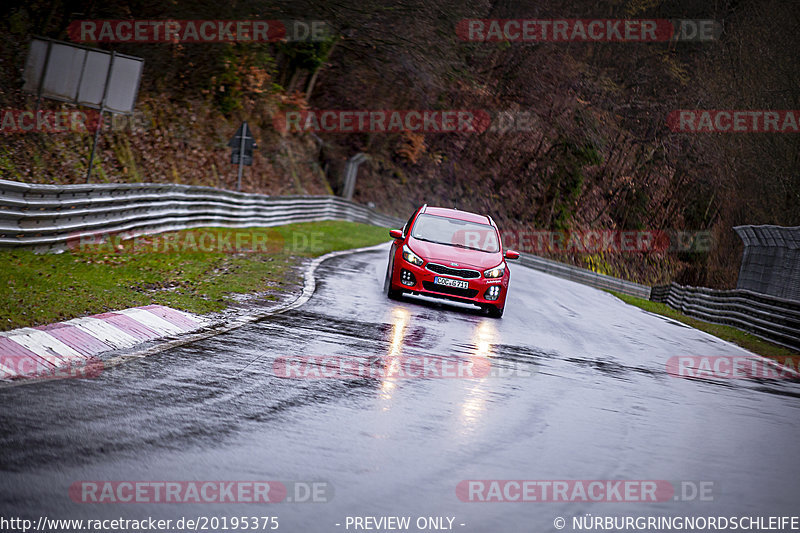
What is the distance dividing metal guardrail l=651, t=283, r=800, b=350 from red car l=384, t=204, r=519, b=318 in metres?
5.98

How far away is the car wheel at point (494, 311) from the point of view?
49.6 feet

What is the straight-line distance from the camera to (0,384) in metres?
6.39

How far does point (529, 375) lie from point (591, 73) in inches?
1605

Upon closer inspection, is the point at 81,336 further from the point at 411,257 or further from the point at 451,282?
the point at 451,282

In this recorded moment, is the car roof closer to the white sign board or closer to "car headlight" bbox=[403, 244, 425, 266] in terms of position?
"car headlight" bbox=[403, 244, 425, 266]

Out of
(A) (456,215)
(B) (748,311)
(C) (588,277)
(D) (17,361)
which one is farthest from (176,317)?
(C) (588,277)

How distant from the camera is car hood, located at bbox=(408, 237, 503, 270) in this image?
49.4 feet

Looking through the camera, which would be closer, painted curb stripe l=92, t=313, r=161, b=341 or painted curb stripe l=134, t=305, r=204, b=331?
painted curb stripe l=92, t=313, r=161, b=341

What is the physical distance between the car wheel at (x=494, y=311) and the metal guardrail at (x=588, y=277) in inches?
849

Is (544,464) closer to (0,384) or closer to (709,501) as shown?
(709,501)

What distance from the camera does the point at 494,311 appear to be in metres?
15.2

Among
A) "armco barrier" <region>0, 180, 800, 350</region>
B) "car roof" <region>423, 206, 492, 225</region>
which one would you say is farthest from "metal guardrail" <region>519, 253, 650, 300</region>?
"car roof" <region>423, 206, 492, 225</region>

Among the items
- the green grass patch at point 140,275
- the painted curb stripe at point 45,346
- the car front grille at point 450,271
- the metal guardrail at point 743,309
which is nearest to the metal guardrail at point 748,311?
the metal guardrail at point 743,309

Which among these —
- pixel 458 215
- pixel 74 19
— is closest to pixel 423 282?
Result: pixel 458 215
